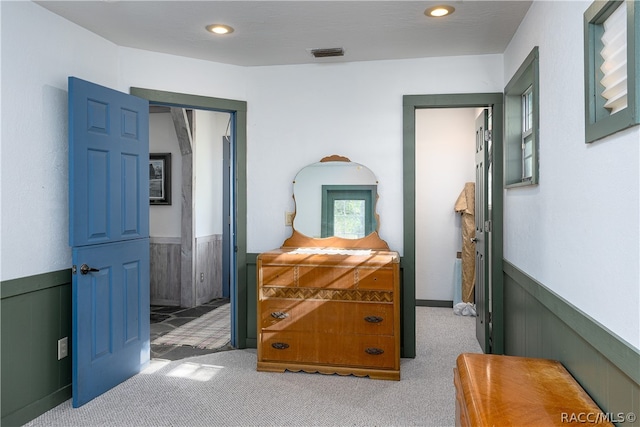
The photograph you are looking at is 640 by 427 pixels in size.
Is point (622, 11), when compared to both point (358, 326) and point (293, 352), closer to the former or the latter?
point (358, 326)

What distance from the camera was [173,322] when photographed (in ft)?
16.1

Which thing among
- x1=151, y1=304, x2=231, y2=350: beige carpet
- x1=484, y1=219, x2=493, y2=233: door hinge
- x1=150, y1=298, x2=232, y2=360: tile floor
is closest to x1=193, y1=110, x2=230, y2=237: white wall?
x1=150, y1=298, x2=232, y2=360: tile floor

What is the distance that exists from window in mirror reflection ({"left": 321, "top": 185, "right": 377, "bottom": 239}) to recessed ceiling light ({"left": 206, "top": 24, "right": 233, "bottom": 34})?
1450mm

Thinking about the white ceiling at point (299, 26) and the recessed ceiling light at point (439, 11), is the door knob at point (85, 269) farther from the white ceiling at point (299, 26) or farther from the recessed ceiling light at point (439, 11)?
the recessed ceiling light at point (439, 11)

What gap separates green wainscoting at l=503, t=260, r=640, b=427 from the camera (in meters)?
1.41

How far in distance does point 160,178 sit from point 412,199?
3.49 metres

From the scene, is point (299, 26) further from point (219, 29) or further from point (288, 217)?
point (288, 217)

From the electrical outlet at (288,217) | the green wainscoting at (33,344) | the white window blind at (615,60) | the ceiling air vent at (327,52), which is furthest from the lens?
the electrical outlet at (288,217)

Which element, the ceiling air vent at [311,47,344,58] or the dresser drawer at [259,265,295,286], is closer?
the dresser drawer at [259,265,295,286]

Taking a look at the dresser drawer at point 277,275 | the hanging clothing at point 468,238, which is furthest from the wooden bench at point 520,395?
the hanging clothing at point 468,238

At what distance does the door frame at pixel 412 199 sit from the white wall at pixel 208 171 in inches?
117

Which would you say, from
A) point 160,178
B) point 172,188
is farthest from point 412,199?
point 160,178

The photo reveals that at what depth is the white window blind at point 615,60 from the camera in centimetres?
150

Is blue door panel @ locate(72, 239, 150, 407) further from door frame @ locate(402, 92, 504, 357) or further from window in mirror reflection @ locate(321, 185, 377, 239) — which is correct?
door frame @ locate(402, 92, 504, 357)
